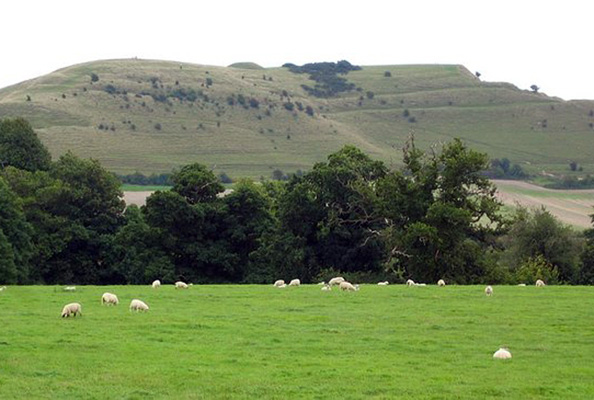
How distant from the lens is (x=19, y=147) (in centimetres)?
7650

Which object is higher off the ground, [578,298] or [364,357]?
[364,357]

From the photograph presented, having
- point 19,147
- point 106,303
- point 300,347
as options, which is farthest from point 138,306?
point 19,147

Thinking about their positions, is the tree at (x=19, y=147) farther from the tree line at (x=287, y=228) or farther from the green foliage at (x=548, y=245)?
the green foliage at (x=548, y=245)

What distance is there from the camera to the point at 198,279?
6556cm

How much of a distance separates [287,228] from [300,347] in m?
40.2

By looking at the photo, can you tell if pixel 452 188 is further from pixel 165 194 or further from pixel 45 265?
pixel 45 265

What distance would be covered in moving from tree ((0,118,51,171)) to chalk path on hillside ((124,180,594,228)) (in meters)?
27.8

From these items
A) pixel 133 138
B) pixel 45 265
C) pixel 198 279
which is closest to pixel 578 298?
pixel 198 279

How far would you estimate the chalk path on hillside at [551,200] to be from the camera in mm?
111875

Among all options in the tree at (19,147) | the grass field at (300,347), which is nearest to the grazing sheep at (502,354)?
the grass field at (300,347)

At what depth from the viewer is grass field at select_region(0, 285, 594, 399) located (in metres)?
18.8

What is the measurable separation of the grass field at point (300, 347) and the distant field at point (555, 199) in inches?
3212

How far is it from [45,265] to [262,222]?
16033 millimetres

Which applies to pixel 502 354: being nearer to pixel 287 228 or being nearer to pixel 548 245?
pixel 287 228
